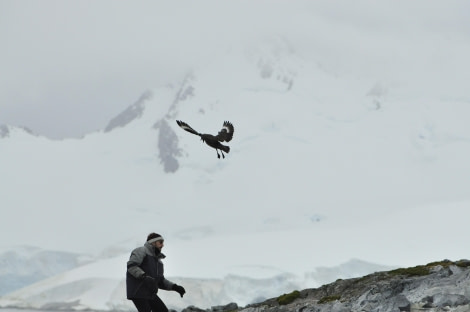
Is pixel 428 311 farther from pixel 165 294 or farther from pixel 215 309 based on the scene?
pixel 165 294

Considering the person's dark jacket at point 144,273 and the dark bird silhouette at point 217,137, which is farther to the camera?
the dark bird silhouette at point 217,137

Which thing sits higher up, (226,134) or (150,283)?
(226,134)

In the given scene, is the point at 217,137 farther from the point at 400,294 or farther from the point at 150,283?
the point at 150,283

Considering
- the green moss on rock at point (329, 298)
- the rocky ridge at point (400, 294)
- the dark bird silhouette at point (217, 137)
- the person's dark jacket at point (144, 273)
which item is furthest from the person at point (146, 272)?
the green moss on rock at point (329, 298)

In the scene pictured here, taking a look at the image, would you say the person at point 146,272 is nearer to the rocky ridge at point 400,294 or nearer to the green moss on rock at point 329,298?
the rocky ridge at point 400,294

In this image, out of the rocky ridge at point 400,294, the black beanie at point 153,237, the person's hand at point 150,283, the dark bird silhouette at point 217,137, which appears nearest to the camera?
the person's hand at point 150,283

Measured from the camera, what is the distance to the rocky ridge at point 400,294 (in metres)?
18.3

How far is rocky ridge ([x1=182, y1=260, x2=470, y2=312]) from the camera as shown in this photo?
1833 centimetres

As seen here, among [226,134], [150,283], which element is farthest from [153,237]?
[226,134]

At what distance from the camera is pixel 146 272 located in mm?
→ 15109

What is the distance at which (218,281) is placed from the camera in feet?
654

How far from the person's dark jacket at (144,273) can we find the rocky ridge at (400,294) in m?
5.83

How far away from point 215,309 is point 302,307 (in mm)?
11444

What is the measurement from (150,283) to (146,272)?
22 cm
